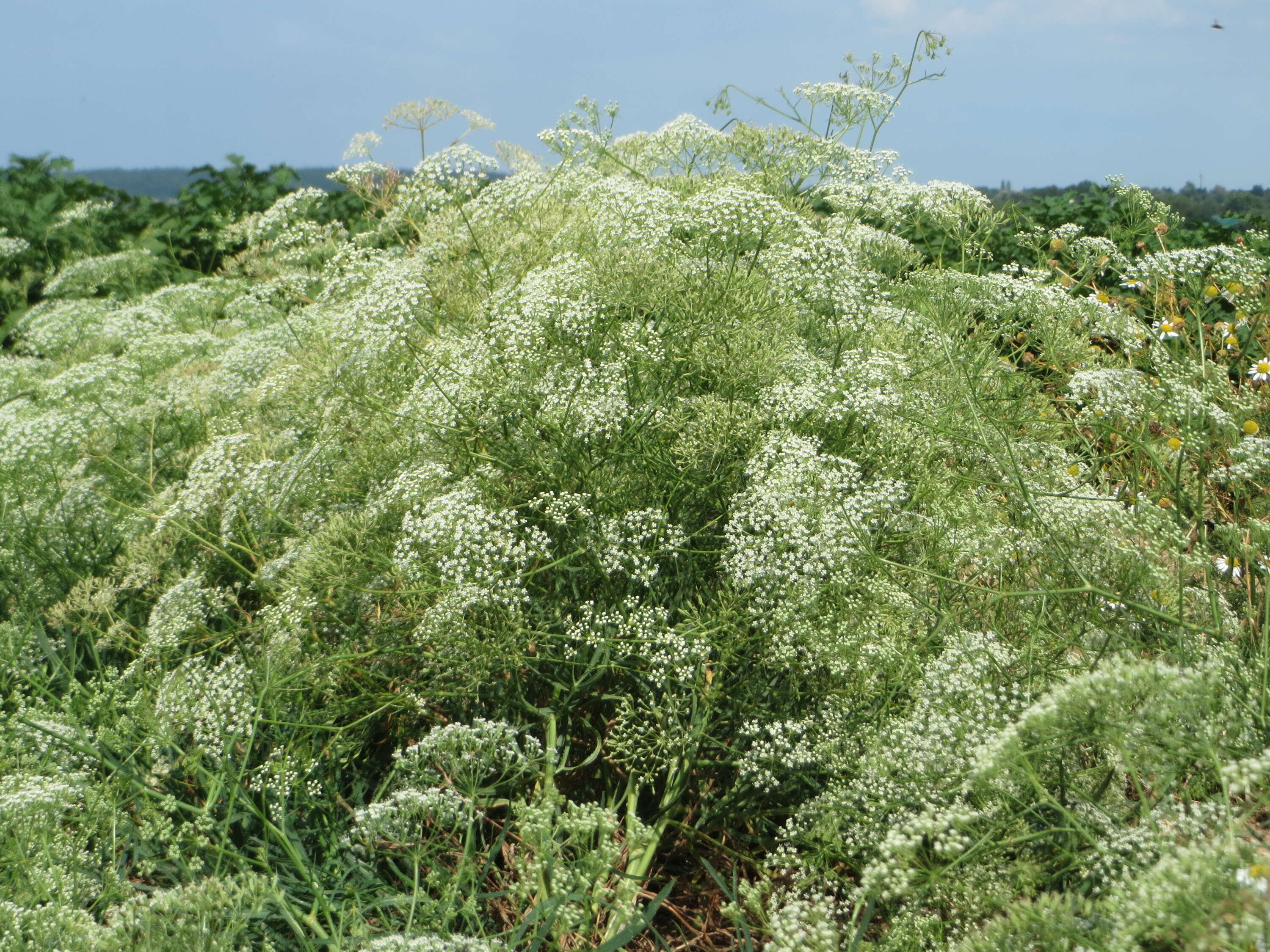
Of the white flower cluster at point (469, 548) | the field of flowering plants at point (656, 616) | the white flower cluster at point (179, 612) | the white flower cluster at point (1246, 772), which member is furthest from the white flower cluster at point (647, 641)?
the white flower cluster at point (179, 612)

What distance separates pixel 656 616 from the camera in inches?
113

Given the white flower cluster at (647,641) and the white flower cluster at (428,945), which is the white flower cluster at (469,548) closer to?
the white flower cluster at (647,641)

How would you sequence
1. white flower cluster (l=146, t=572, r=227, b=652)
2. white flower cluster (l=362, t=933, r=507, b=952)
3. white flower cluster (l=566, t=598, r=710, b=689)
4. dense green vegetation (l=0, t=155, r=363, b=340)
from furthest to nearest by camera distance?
dense green vegetation (l=0, t=155, r=363, b=340) < white flower cluster (l=146, t=572, r=227, b=652) < white flower cluster (l=566, t=598, r=710, b=689) < white flower cluster (l=362, t=933, r=507, b=952)

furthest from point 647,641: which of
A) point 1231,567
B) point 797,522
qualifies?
point 1231,567

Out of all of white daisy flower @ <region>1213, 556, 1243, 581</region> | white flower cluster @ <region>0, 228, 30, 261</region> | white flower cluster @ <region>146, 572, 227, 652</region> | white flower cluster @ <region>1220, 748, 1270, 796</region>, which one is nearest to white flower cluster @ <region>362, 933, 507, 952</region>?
white flower cluster @ <region>146, 572, 227, 652</region>

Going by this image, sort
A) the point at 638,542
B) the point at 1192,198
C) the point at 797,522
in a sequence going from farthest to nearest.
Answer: the point at 1192,198 < the point at 638,542 < the point at 797,522

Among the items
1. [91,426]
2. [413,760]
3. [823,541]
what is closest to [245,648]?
[413,760]

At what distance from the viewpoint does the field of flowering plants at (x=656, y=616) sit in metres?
2.31

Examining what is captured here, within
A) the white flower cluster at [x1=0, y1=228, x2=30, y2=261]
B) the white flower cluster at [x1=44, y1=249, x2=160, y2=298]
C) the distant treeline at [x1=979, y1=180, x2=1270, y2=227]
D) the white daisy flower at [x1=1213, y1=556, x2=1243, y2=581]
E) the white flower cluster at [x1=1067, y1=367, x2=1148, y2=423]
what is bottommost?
the white daisy flower at [x1=1213, y1=556, x2=1243, y2=581]

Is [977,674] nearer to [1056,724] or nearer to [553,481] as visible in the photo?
[1056,724]

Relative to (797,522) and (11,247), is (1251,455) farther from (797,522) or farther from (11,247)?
(11,247)

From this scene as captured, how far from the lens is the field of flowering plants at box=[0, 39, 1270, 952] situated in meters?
2.31

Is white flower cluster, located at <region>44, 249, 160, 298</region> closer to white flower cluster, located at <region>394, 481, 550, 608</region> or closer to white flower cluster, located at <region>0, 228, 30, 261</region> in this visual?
white flower cluster, located at <region>0, 228, 30, 261</region>

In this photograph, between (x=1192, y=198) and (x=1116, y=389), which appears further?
(x=1192, y=198)
